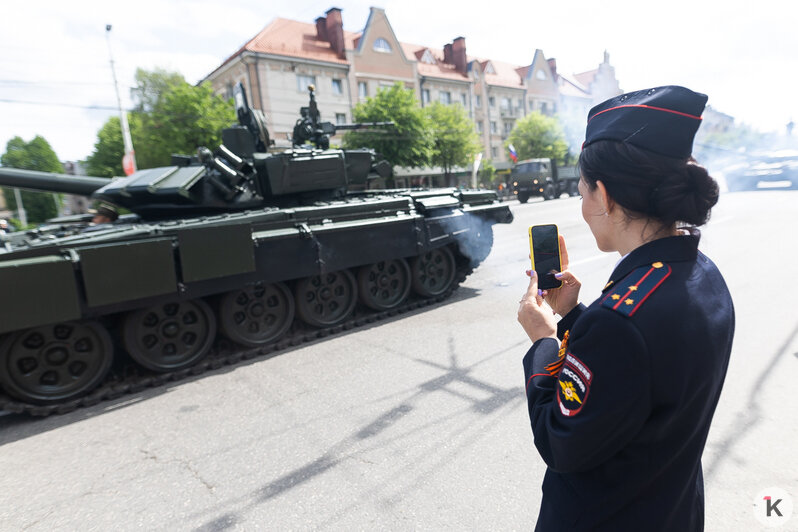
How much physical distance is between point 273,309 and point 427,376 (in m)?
2.16

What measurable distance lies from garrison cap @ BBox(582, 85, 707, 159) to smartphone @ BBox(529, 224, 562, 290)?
20.4 inches

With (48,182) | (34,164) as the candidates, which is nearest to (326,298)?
(48,182)

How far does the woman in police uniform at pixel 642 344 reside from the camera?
987 mm

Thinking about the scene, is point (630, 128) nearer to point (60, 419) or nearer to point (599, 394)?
point (599, 394)

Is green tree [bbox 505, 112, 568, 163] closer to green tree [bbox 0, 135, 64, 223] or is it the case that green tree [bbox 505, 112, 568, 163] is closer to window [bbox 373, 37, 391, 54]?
window [bbox 373, 37, 391, 54]

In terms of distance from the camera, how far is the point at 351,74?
32.8 m

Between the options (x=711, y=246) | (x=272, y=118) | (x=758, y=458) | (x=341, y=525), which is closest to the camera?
(x=341, y=525)

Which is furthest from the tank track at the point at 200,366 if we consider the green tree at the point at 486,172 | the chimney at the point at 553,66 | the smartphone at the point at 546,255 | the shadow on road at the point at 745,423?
the chimney at the point at 553,66

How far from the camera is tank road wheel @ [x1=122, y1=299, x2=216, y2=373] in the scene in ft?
15.6

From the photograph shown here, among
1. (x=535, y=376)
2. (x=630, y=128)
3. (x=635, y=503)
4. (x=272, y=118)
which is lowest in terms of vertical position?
(x=635, y=503)

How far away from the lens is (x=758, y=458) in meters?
2.84

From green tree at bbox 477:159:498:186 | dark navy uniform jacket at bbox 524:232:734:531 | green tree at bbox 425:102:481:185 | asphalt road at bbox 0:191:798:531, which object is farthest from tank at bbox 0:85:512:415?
green tree at bbox 477:159:498:186

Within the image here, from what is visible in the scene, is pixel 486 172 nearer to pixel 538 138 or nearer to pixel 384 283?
pixel 538 138

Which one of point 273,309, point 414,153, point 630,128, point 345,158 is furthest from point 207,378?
point 414,153
